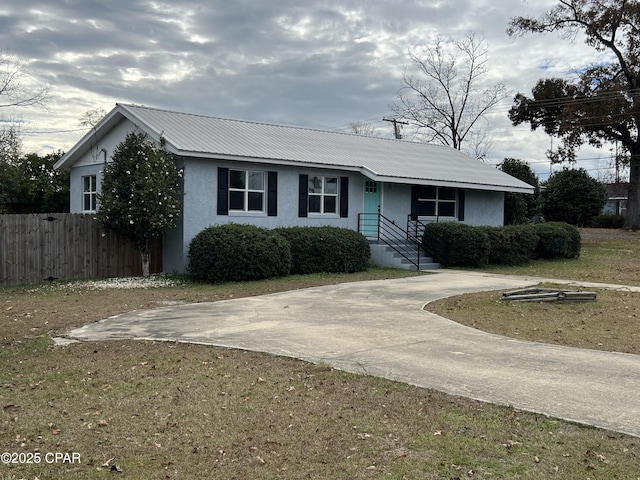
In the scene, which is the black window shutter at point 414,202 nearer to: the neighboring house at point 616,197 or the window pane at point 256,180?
the window pane at point 256,180

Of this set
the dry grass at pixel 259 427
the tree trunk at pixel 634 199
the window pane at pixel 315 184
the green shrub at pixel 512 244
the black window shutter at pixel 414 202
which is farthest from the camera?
the tree trunk at pixel 634 199

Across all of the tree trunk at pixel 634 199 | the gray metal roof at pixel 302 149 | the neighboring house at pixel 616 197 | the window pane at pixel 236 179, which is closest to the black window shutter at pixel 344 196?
the gray metal roof at pixel 302 149

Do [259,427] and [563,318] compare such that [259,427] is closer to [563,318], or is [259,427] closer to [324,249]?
[563,318]

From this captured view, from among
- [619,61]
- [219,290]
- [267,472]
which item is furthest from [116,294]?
[619,61]

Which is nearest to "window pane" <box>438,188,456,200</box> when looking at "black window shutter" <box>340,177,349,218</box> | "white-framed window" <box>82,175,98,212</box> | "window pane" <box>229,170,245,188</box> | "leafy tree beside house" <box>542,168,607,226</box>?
"black window shutter" <box>340,177,349,218</box>

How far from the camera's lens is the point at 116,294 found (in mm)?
13406

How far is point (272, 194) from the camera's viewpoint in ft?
60.4

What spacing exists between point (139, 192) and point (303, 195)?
575cm

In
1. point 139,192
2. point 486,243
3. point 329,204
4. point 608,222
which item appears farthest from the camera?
point 608,222

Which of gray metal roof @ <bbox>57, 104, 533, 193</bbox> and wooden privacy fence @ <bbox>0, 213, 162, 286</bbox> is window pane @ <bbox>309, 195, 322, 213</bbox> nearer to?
gray metal roof @ <bbox>57, 104, 533, 193</bbox>

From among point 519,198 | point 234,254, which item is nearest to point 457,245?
point 234,254

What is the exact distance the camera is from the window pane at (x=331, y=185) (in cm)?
2014

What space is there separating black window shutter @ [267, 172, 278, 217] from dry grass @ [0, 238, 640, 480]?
11.3 m

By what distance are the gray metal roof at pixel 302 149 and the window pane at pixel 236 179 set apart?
0.68 meters
